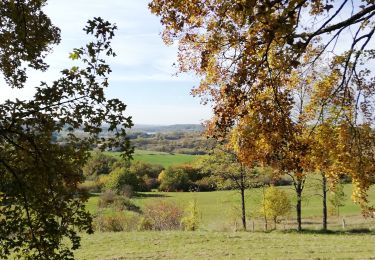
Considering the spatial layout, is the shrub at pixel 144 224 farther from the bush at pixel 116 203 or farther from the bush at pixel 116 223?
the bush at pixel 116 203

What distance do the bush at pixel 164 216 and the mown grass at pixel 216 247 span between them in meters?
14.8

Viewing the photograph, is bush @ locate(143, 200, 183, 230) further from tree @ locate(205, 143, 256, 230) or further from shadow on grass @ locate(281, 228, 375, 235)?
shadow on grass @ locate(281, 228, 375, 235)

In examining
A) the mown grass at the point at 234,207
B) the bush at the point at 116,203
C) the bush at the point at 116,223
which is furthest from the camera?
the bush at the point at 116,203

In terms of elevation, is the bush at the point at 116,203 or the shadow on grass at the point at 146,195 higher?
the bush at the point at 116,203

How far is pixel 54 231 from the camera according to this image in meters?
5.33

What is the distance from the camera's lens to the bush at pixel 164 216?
4254 centimetres

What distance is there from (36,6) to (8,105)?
Answer: 4837 millimetres

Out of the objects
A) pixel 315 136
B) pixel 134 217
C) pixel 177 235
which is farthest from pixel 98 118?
pixel 134 217

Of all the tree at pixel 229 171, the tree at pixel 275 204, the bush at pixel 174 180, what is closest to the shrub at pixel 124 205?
the tree at pixel 229 171

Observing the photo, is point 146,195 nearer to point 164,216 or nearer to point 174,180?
point 174,180

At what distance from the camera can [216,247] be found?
2273 cm

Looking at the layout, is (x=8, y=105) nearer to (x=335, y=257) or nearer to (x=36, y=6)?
(x=36, y=6)

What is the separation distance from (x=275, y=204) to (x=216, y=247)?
20.6 m

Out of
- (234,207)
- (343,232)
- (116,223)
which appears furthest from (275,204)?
(116,223)
